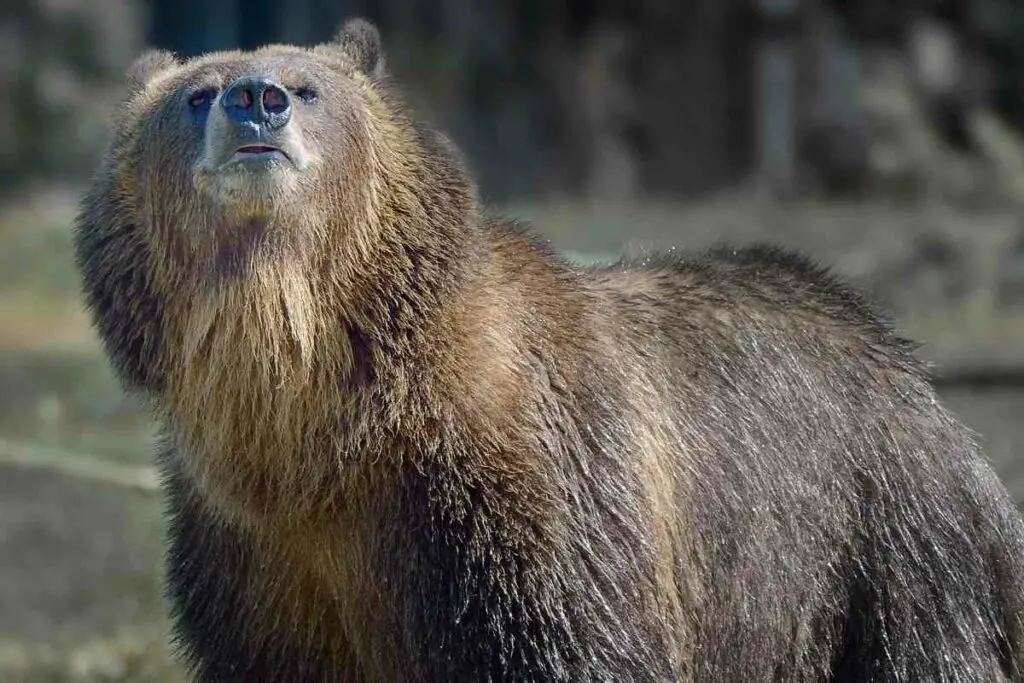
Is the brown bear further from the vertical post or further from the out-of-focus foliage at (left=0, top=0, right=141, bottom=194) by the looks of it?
the out-of-focus foliage at (left=0, top=0, right=141, bottom=194)

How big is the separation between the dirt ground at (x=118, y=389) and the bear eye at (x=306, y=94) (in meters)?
2.37

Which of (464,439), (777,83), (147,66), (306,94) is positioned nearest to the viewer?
(464,439)

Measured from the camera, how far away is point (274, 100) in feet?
17.0

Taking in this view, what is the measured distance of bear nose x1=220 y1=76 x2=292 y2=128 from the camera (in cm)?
512

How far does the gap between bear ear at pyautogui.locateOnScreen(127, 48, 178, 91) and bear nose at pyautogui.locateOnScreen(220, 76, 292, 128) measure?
1123 millimetres

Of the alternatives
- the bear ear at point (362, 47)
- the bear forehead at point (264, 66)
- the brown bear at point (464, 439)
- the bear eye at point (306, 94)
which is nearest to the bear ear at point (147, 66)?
the brown bear at point (464, 439)

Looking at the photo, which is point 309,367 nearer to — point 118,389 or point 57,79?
point 118,389

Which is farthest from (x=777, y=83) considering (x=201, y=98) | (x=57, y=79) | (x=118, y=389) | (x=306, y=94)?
(x=201, y=98)

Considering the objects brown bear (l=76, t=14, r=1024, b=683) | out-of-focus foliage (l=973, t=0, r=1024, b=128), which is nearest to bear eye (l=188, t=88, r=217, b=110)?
brown bear (l=76, t=14, r=1024, b=683)

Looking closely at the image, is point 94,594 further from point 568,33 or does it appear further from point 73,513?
point 568,33

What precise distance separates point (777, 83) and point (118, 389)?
12.2 m

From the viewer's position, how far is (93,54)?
80.0 ft

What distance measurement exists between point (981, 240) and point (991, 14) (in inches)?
291

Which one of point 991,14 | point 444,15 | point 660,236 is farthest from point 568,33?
point 660,236
